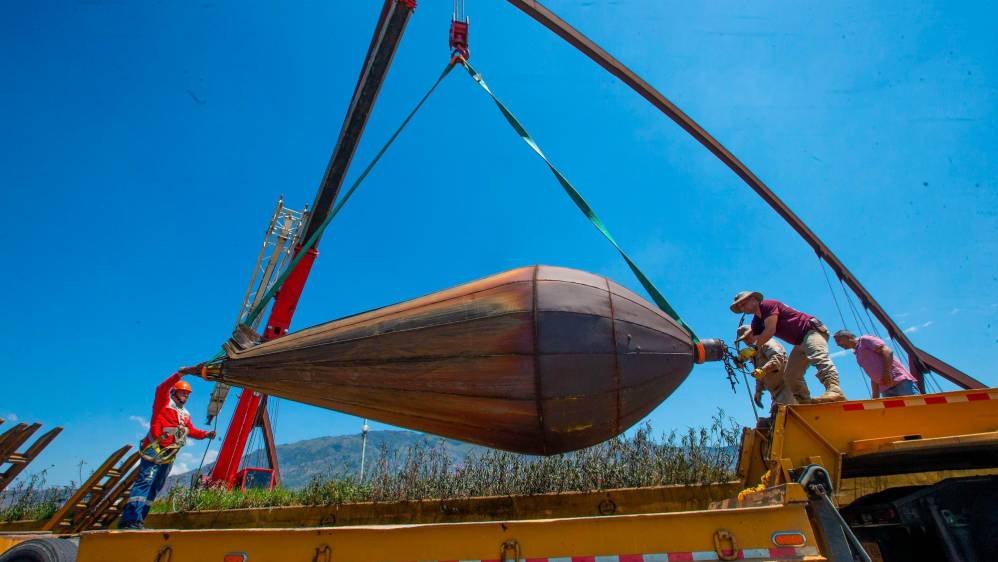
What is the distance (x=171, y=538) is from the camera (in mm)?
2908

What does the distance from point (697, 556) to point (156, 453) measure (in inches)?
177

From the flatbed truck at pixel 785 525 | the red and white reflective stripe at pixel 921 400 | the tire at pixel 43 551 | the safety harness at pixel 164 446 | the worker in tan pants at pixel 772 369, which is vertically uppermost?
the worker in tan pants at pixel 772 369

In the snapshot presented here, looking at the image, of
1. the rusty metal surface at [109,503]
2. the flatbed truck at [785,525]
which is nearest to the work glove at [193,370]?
the flatbed truck at [785,525]

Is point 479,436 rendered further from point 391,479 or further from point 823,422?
point 391,479

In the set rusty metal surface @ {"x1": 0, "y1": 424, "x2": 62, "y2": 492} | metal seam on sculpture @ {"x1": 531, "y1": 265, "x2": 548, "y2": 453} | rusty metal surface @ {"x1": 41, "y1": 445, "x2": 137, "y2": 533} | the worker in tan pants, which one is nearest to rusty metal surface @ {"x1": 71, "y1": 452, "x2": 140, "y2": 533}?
rusty metal surface @ {"x1": 41, "y1": 445, "x2": 137, "y2": 533}

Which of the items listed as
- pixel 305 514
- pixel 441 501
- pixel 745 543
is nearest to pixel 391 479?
pixel 305 514

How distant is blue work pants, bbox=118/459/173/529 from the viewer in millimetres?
3990

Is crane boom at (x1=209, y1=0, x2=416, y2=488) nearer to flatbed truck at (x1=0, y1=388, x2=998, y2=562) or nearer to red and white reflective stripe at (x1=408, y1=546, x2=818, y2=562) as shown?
flatbed truck at (x1=0, y1=388, x2=998, y2=562)

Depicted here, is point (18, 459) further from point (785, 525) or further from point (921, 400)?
point (921, 400)

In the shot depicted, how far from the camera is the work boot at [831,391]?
3.87 metres

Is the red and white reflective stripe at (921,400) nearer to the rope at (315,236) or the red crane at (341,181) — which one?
the rope at (315,236)

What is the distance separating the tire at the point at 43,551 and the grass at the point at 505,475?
9.56ft

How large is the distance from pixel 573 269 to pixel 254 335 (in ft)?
8.07

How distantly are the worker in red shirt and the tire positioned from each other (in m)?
0.43
